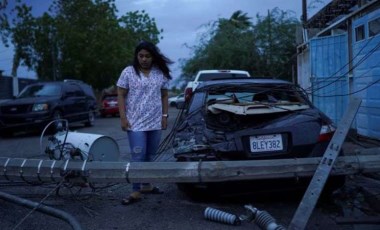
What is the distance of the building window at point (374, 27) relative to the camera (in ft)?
27.8

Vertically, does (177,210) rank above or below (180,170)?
below

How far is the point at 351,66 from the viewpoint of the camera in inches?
385

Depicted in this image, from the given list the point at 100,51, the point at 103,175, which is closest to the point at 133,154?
the point at 103,175

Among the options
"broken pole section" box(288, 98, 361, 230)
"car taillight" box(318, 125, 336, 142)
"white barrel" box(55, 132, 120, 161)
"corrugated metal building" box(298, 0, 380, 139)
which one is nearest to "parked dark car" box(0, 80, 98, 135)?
"corrugated metal building" box(298, 0, 380, 139)

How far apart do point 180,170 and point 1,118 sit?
11.7 meters

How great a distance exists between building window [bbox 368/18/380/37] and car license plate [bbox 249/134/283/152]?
14.5ft

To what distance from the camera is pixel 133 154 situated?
5734mm

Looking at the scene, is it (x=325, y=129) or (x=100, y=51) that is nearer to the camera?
(x=325, y=129)

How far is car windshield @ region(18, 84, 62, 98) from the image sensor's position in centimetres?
1597

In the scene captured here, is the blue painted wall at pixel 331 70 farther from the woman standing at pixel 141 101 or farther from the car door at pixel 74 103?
the car door at pixel 74 103

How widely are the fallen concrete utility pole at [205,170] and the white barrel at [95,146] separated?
98cm

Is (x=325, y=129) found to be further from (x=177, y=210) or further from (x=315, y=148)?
(x=177, y=210)

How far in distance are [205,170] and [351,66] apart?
6142 millimetres

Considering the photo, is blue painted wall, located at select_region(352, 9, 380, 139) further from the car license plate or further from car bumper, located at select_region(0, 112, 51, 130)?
car bumper, located at select_region(0, 112, 51, 130)
